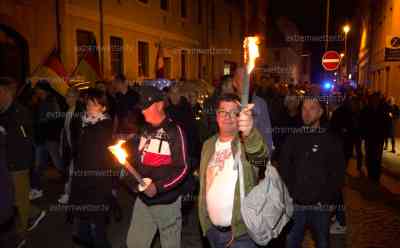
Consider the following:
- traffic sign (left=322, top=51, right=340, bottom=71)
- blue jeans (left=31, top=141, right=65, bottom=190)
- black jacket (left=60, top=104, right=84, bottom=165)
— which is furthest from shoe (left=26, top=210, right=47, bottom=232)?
traffic sign (left=322, top=51, right=340, bottom=71)

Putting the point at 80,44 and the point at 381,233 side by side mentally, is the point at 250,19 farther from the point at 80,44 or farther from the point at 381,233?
the point at 381,233

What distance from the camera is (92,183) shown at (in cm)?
441

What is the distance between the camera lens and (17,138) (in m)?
4.99

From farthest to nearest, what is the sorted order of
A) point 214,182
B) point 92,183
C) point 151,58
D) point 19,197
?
point 151,58, point 19,197, point 92,183, point 214,182

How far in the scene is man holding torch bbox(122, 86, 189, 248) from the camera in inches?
160

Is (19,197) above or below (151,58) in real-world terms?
below

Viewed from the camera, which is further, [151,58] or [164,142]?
[151,58]

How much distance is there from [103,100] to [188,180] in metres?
1.25

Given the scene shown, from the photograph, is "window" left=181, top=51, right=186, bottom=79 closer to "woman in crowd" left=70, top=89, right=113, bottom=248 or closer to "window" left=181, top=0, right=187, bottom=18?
"window" left=181, top=0, right=187, bottom=18

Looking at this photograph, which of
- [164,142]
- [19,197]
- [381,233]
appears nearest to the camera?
[164,142]

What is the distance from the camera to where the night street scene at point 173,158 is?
3.37m

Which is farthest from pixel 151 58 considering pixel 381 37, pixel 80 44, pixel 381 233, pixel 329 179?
pixel 329 179

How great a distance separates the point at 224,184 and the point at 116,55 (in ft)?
48.6

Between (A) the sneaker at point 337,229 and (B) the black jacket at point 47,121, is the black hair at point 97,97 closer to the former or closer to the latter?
(A) the sneaker at point 337,229
